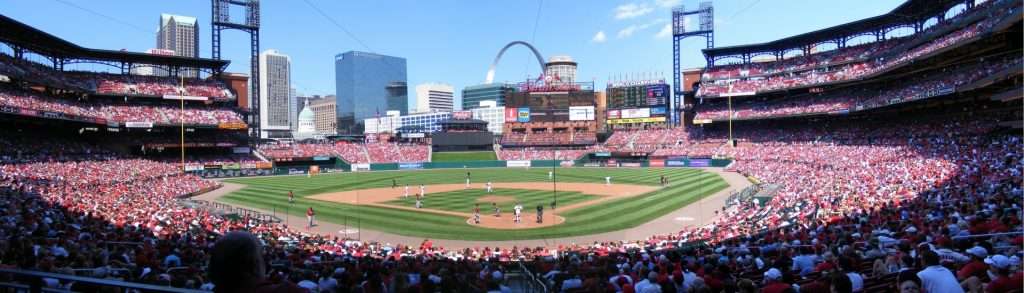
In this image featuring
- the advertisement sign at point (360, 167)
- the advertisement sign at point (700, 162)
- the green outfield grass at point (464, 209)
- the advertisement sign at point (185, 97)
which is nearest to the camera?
the green outfield grass at point (464, 209)

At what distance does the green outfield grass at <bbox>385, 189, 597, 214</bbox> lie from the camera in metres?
35.5

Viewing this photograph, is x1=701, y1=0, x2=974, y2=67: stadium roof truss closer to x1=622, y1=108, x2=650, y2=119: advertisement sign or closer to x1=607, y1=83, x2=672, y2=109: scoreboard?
x1=622, y1=108, x2=650, y2=119: advertisement sign

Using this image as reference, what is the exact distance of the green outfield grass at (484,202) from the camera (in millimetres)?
35531

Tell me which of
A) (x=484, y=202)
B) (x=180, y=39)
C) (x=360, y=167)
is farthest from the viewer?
(x=180, y=39)

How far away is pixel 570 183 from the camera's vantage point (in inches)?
2018

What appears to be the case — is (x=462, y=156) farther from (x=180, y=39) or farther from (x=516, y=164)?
(x=180, y=39)

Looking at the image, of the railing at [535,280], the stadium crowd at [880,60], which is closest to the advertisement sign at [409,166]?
the stadium crowd at [880,60]

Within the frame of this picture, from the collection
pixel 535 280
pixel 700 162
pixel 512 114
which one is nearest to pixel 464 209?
pixel 535 280

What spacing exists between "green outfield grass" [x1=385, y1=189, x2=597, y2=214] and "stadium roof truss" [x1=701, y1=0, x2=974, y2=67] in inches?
1578

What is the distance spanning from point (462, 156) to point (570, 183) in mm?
38486

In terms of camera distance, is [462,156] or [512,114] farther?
[512,114]

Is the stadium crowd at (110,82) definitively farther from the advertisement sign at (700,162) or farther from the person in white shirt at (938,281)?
the person in white shirt at (938,281)

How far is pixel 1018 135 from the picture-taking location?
35.0 metres

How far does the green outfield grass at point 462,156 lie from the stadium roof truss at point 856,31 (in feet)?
113
